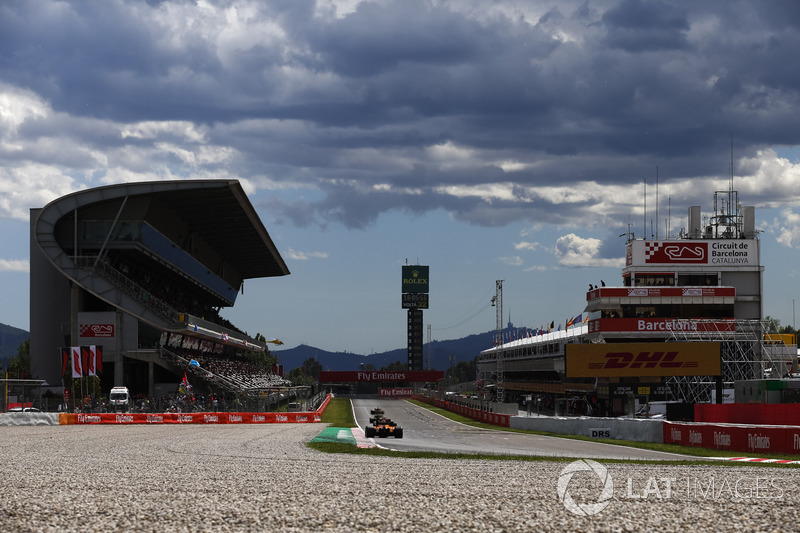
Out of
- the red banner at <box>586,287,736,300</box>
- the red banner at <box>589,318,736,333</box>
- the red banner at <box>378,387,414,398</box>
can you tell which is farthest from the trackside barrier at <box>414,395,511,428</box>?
the red banner at <box>378,387,414,398</box>

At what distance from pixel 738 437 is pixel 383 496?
2303 centimetres

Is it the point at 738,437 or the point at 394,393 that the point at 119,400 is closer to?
the point at 738,437

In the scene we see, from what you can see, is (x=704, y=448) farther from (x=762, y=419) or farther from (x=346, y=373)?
(x=346, y=373)

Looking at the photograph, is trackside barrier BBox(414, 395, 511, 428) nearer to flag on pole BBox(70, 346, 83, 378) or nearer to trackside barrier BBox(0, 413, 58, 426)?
flag on pole BBox(70, 346, 83, 378)

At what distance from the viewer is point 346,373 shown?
173m

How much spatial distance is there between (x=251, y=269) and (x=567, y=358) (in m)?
69.1

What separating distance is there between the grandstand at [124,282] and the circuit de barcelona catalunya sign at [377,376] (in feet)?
294

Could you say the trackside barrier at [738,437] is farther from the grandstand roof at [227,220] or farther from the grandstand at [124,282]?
the grandstand roof at [227,220]

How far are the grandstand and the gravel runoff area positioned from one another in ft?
156

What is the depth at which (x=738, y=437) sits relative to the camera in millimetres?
34344

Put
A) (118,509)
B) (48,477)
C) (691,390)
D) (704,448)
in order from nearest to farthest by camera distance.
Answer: (118,509) → (48,477) → (704,448) → (691,390)

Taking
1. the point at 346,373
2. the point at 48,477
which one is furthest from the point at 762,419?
the point at 346,373

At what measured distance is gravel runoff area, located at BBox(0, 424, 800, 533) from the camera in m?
13.3
